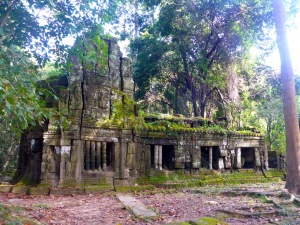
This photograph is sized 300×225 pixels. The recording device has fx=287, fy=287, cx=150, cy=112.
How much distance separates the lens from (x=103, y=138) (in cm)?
1005

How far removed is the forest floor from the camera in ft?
18.6

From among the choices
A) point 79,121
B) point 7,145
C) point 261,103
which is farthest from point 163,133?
point 261,103

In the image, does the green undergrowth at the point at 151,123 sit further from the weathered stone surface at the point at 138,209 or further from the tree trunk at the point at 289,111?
the tree trunk at the point at 289,111

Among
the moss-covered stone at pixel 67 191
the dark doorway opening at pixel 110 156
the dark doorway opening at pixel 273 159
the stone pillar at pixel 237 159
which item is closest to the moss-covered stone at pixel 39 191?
the moss-covered stone at pixel 67 191

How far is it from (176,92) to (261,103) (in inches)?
228

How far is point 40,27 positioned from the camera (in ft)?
21.7

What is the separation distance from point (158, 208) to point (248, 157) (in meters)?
8.79

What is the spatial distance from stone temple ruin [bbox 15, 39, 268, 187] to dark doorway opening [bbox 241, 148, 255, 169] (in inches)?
109

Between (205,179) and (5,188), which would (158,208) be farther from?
(205,179)

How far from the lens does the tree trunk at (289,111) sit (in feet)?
29.0

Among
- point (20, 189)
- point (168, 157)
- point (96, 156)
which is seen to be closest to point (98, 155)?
point (96, 156)

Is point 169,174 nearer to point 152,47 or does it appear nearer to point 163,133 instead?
point 163,133

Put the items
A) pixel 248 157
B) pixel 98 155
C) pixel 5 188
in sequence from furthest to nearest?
pixel 248 157 → pixel 98 155 → pixel 5 188

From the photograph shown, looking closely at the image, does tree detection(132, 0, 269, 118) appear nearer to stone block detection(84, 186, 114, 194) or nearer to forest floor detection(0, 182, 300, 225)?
stone block detection(84, 186, 114, 194)
